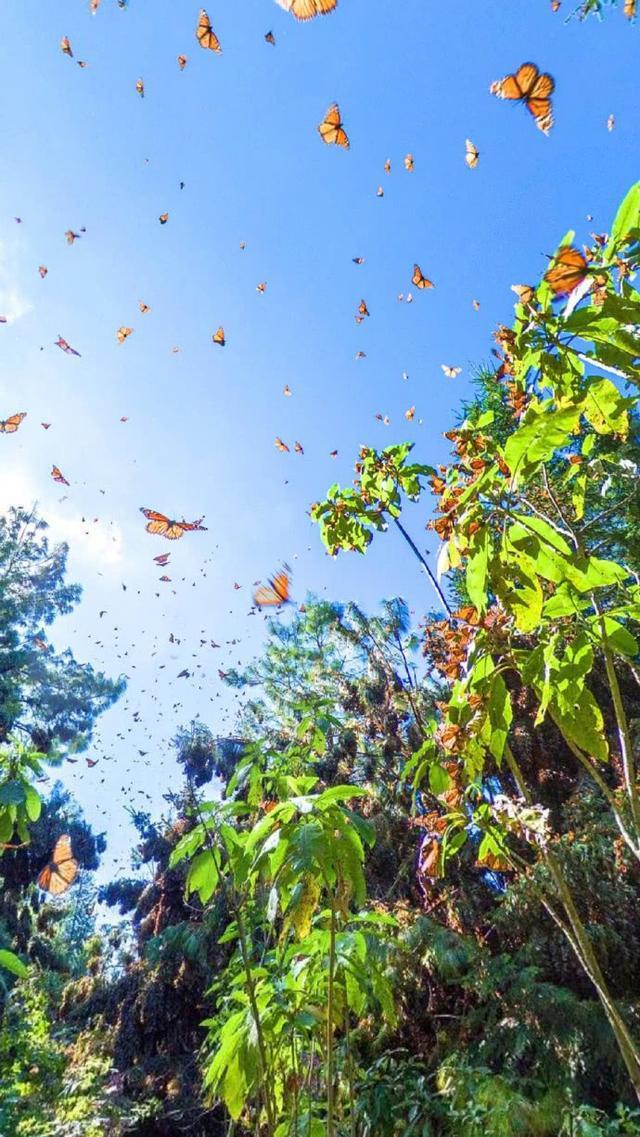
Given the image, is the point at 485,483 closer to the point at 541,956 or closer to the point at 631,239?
the point at 631,239

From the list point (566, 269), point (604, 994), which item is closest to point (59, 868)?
point (604, 994)

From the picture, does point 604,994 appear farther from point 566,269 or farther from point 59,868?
point 59,868

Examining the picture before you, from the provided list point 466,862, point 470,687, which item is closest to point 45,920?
point 466,862

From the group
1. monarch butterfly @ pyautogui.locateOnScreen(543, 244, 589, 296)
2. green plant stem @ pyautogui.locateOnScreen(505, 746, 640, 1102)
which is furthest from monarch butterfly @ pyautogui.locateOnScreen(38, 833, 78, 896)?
monarch butterfly @ pyautogui.locateOnScreen(543, 244, 589, 296)

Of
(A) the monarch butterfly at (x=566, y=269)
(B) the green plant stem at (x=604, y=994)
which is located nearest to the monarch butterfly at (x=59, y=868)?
(B) the green plant stem at (x=604, y=994)

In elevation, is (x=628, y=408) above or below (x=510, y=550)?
above

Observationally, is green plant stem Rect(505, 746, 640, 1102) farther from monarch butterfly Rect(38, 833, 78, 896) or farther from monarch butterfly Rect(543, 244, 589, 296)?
monarch butterfly Rect(38, 833, 78, 896)
